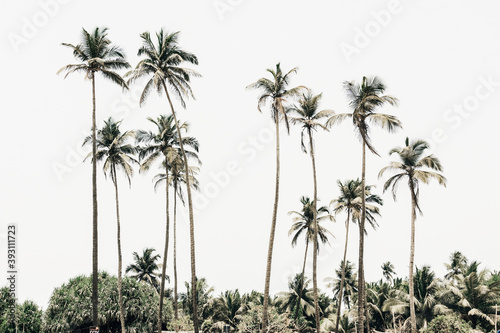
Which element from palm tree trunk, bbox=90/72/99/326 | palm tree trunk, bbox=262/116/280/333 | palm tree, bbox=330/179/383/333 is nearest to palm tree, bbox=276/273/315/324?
palm tree, bbox=330/179/383/333

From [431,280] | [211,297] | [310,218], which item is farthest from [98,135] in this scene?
[431,280]

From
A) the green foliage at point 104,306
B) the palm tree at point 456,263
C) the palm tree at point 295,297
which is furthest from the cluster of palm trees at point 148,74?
the palm tree at point 456,263

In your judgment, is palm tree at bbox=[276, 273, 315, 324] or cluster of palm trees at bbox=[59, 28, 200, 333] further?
palm tree at bbox=[276, 273, 315, 324]

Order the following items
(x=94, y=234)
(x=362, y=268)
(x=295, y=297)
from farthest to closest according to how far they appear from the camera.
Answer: (x=295, y=297)
(x=362, y=268)
(x=94, y=234)

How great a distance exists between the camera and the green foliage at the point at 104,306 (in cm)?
4209

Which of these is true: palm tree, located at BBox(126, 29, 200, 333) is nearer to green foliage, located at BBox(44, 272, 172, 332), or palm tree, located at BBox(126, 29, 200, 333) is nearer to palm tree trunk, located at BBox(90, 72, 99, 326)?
palm tree trunk, located at BBox(90, 72, 99, 326)

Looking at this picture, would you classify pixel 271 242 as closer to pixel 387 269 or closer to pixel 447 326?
pixel 447 326

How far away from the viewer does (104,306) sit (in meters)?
44.1

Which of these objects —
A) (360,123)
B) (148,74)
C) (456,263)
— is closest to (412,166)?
(360,123)

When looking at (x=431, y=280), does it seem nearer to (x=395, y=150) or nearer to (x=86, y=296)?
(x=395, y=150)

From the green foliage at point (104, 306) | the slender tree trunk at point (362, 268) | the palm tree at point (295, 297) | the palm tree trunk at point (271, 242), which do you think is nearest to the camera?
the slender tree trunk at point (362, 268)

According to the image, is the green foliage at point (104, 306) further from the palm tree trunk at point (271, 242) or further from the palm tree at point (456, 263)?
the palm tree at point (456, 263)

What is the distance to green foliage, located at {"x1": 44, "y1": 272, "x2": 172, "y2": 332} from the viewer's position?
138 feet

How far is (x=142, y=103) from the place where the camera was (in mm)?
31781
